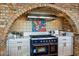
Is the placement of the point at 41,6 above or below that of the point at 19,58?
above

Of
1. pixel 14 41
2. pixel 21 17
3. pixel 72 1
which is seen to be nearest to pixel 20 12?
pixel 21 17

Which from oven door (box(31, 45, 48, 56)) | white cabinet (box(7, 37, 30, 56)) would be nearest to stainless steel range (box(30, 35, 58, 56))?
oven door (box(31, 45, 48, 56))

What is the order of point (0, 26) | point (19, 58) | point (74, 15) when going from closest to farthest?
point (19, 58) < point (0, 26) < point (74, 15)

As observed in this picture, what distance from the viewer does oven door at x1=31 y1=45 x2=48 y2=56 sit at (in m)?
2.87

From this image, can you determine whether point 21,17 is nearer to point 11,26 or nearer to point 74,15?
point 11,26

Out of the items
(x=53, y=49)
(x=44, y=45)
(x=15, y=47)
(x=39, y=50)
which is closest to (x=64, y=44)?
(x=53, y=49)

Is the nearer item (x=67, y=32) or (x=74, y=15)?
(x=74, y=15)

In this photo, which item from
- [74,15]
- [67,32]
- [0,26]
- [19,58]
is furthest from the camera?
[67,32]

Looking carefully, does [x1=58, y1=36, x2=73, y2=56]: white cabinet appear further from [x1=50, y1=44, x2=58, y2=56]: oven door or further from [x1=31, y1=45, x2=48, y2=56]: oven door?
[x1=31, y1=45, x2=48, y2=56]: oven door

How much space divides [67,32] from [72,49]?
36 centimetres

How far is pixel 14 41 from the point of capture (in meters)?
2.83

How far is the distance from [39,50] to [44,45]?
0.41ft

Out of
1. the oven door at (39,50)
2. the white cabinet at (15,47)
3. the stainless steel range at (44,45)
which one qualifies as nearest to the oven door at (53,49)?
the stainless steel range at (44,45)

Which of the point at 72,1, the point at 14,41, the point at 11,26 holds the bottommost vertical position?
the point at 14,41
